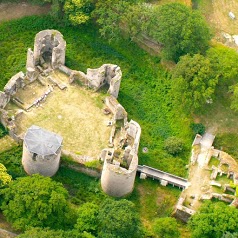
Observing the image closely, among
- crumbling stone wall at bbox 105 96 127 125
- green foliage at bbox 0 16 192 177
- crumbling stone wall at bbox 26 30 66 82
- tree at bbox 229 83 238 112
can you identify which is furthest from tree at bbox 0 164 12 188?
tree at bbox 229 83 238 112

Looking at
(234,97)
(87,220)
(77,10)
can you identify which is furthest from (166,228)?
(77,10)

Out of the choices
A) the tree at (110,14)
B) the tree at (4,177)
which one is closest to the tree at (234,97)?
the tree at (110,14)

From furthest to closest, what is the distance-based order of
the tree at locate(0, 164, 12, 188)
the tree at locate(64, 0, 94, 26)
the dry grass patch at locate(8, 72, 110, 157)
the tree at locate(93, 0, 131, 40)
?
the tree at locate(64, 0, 94, 26)
the tree at locate(93, 0, 131, 40)
the dry grass patch at locate(8, 72, 110, 157)
the tree at locate(0, 164, 12, 188)

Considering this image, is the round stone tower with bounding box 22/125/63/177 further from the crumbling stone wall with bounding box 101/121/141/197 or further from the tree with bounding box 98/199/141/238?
the tree with bounding box 98/199/141/238

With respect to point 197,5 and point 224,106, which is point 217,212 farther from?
point 197,5

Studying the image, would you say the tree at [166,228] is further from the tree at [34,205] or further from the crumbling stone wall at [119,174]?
the tree at [34,205]

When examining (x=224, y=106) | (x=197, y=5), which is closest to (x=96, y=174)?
(x=224, y=106)

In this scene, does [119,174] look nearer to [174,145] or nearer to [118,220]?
[118,220]
